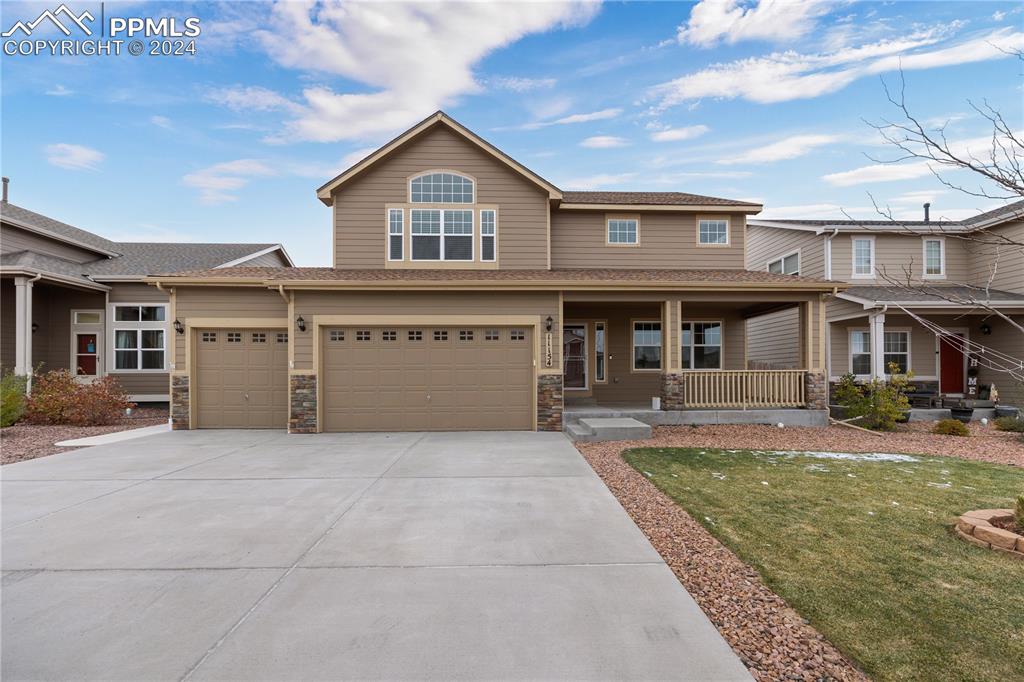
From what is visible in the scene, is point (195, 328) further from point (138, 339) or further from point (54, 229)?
point (54, 229)

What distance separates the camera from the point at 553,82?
53.0 ft

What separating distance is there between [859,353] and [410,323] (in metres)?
14.4

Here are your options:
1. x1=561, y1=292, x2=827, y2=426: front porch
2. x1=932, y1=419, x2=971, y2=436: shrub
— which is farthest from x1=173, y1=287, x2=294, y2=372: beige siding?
x1=932, y1=419, x2=971, y2=436: shrub

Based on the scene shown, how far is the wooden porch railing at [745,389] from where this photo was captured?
1145 cm

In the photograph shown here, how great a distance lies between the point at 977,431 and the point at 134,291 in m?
24.6

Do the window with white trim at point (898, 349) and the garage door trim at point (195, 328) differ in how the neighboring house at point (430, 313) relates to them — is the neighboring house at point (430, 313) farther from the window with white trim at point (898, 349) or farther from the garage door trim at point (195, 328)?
the window with white trim at point (898, 349)

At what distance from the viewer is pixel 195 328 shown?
1095cm

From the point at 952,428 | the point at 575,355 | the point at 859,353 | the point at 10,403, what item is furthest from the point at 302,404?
the point at 859,353

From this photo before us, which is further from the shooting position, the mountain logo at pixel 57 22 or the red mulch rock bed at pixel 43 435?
the mountain logo at pixel 57 22

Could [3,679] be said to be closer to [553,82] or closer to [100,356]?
[100,356]

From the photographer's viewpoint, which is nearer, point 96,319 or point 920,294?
point 920,294

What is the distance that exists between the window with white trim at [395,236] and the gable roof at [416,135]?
132 cm

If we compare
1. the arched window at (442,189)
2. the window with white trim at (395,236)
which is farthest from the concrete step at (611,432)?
the arched window at (442,189)

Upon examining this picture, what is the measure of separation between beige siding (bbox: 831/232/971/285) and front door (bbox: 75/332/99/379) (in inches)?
961
